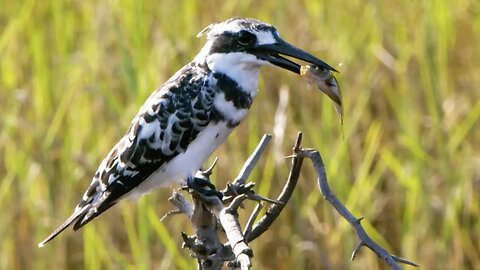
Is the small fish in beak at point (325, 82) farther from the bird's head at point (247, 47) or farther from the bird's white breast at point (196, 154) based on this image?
the bird's white breast at point (196, 154)

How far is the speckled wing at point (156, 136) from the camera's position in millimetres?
2410

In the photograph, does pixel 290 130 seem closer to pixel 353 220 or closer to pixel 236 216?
pixel 236 216

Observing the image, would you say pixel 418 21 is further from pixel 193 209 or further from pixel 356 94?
pixel 193 209

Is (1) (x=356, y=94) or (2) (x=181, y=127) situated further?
(1) (x=356, y=94)

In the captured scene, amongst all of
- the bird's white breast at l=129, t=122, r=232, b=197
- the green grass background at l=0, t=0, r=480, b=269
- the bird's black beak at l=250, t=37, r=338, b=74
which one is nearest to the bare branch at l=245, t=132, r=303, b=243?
the bird's black beak at l=250, t=37, r=338, b=74

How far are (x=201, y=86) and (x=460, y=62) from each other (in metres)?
1.31

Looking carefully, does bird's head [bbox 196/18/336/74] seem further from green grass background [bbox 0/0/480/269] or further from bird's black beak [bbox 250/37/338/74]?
green grass background [bbox 0/0/480/269]

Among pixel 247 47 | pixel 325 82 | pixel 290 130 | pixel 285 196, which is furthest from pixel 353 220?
pixel 290 130

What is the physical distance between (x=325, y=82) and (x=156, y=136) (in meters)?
0.63

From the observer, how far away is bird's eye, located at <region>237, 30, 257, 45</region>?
229cm

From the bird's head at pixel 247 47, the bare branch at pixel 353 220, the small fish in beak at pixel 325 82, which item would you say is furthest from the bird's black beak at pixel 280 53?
the bare branch at pixel 353 220

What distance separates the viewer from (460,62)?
3.42 metres

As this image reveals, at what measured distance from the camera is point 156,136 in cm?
247

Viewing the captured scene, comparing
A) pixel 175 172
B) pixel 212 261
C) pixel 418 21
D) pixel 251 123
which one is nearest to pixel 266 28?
pixel 175 172
